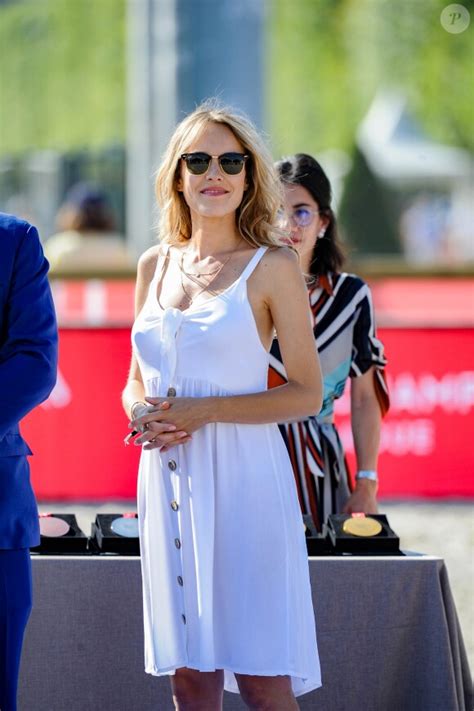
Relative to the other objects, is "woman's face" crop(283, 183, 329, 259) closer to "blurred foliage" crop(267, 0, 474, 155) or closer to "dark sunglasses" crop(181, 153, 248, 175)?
"dark sunglasses" crop(181, 153, 248, 175)

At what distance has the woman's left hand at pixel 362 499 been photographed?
420 centimetres

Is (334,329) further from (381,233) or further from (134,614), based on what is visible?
(381,233)

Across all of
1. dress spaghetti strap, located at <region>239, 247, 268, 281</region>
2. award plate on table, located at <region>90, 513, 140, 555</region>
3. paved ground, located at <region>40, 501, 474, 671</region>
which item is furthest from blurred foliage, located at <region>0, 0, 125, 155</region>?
dress spaghetti strap, located at <region>239, 247, 268, 281</region>

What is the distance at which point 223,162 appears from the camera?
10.4 feet

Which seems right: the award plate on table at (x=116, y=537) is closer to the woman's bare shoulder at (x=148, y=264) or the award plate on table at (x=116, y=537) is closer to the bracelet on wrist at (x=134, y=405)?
the bracelet on wrist at (x=134, y=405)

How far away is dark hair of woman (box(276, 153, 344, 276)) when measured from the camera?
13.4 feet

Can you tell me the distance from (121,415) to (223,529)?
16.5ft

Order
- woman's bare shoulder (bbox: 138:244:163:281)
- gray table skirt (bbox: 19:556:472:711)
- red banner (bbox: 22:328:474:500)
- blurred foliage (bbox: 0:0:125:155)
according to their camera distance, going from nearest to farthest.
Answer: woman's bare shoulder (bbox: 138:244:163:281) → gray table skirt (bbox: 19:556:472:711) → red banner (bbox: 22:328:474:500) → blurred foliage (bbox: 0:0:125:155)

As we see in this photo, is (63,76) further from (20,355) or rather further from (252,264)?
(20,355)

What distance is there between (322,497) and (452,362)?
13.6ft

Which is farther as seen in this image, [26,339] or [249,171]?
[249,171]

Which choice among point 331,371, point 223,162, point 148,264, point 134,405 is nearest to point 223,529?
point 134,405

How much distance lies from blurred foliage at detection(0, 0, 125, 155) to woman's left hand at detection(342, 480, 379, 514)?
33.8m

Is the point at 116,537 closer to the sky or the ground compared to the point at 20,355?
closer to the ground
